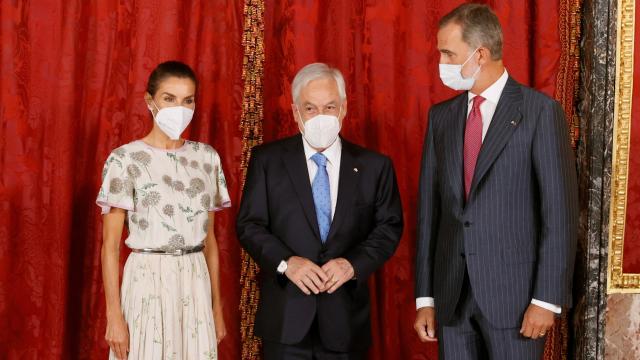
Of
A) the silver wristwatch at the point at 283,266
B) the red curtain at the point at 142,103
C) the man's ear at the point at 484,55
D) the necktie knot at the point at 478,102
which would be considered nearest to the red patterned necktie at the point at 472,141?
the necktie knot at the point at 478,102

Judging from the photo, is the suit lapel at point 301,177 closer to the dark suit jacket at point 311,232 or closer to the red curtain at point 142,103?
the dark suit jacket at point 311,232

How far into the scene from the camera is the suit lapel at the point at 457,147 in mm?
2146

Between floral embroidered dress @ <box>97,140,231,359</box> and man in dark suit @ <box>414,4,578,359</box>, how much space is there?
0.77 m

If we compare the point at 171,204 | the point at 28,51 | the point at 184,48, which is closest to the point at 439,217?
the point at 171,204

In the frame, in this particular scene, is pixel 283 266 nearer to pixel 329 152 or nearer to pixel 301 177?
pixel 301 177

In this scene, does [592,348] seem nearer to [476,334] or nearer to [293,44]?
[476,334]

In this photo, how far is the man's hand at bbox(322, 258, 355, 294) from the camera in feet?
7.20

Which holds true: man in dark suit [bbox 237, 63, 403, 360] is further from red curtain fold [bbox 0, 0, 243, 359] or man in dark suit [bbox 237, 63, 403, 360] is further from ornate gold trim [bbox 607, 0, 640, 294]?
ornate gold trim [bbox 607, 0, 640, 294]

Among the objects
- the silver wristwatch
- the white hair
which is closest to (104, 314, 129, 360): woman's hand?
the silver wristwatch

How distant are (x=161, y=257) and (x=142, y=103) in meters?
0.83

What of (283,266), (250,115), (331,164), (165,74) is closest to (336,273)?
(283,266)

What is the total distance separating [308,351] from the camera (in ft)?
7.47

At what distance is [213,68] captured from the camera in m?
2.94

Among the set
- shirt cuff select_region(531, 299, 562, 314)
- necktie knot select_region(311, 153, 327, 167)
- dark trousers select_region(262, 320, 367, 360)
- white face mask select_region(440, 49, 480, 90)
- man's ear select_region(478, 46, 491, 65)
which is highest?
man's ear select_region(478, 46, 491, 65)
